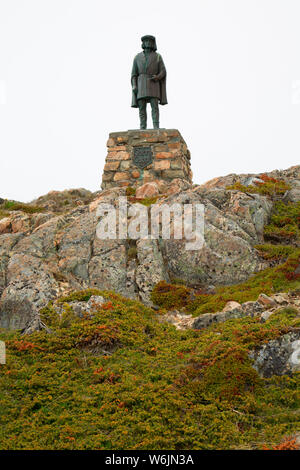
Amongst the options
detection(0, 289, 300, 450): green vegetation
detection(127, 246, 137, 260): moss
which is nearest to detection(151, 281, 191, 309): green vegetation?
detection(127, 246, 137, 260): moss

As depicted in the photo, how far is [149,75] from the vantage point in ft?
77.2

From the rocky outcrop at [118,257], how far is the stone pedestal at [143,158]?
Answer: 510 cm

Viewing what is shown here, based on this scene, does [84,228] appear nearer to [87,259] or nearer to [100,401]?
[87,259]

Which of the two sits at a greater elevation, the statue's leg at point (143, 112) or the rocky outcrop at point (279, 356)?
the statue's leg at point (143, 112)

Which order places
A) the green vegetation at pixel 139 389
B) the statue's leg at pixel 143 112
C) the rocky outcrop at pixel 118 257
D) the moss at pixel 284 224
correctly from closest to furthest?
the green vegetation at pixel 139 389
the rocky outcrop at pixel 118 257
the moss at pixel 284 224
the statue's leg at pixel 143 112

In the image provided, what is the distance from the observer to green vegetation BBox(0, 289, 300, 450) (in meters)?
7.17

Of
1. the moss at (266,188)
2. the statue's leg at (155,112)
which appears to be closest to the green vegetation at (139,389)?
the moss at (266,188)

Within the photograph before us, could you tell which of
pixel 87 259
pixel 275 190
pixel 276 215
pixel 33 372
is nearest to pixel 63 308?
pixel 33 372

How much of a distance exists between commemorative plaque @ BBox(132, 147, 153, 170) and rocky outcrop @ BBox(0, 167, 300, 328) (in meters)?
5.50

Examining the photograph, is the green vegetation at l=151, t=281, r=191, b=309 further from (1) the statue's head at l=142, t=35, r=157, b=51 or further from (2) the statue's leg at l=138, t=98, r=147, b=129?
(1) the statue's head at l=142, t=35, r=157, b=51

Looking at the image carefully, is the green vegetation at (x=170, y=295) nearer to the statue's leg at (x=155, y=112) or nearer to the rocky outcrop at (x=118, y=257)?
the rocky outcrop at (x=118, y=257)

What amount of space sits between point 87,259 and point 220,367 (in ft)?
24.9

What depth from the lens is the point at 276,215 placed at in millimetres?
17891

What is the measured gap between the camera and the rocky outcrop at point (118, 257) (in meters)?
14.0
